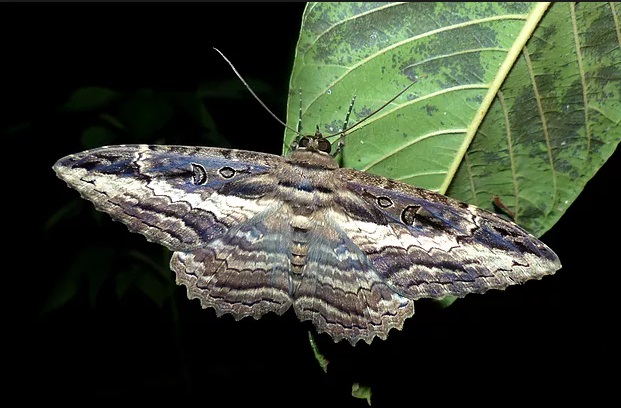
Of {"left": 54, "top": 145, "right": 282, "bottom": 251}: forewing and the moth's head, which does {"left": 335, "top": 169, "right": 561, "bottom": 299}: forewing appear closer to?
the moth's head

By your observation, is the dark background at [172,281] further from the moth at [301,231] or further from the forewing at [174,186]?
the forewing at [174,186]

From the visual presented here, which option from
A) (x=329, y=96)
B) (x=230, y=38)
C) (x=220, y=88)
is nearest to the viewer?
(x=329, y=96)

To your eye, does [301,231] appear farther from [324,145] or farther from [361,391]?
[361,391]

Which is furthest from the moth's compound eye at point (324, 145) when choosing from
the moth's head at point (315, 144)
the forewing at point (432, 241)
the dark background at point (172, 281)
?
the dark background at point (172, 281)

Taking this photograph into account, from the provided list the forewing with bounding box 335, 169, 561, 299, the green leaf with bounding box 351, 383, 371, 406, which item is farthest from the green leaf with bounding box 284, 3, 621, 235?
the green leaf with bounding box 351, 383, 371, 406

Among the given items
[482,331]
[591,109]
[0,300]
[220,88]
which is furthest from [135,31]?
[591,109]

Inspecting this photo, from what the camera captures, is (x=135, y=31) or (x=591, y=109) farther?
(x=135, y=31)

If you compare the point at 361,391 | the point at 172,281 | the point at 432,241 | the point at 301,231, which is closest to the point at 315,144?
the point at 301,231

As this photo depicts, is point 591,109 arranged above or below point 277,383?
above

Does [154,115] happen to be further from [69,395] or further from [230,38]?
[69,395]
